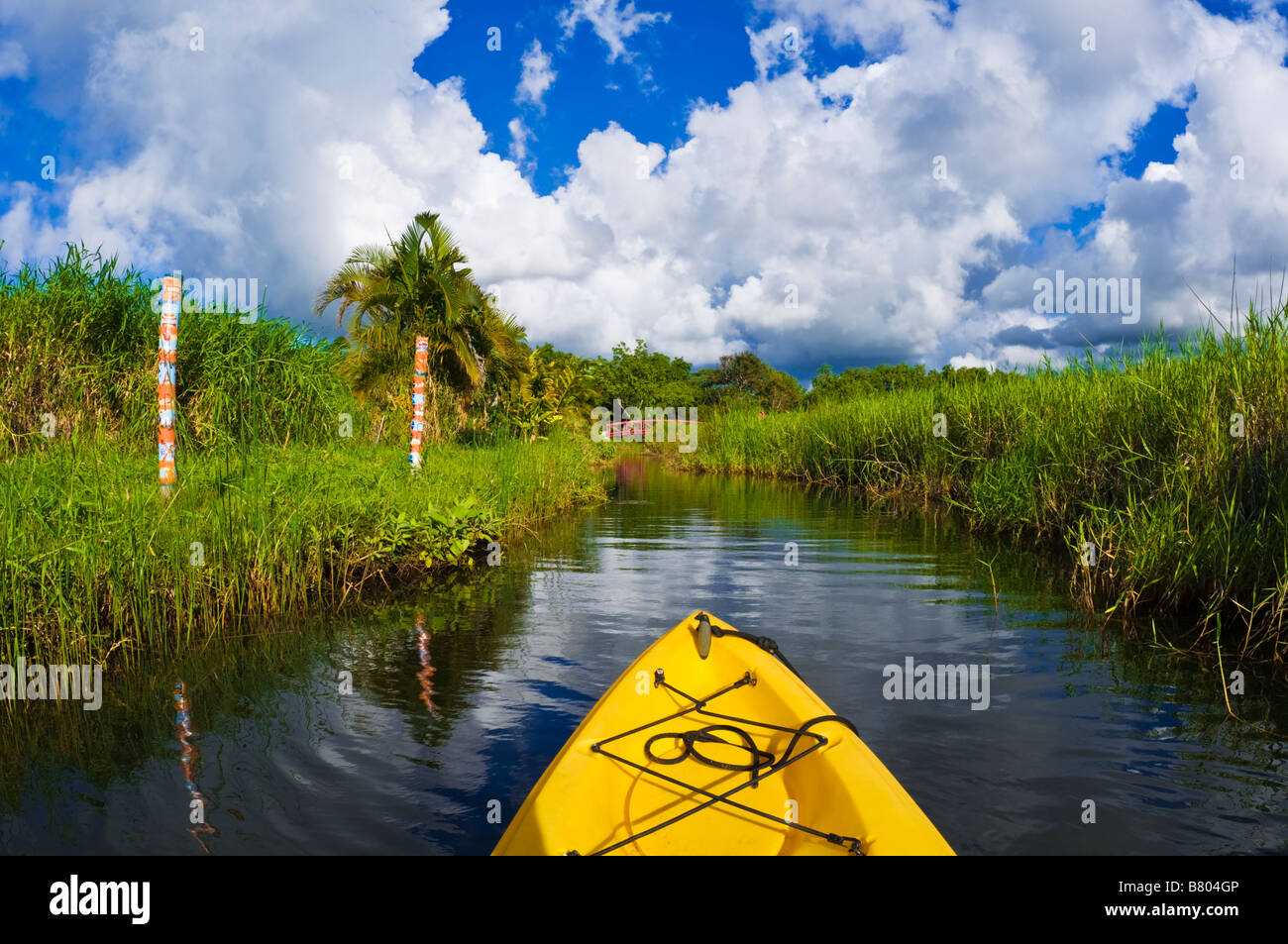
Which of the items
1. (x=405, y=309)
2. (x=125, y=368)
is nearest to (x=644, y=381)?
(x=405, y=309)

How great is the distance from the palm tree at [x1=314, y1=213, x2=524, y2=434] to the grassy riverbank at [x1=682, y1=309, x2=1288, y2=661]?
467 inches

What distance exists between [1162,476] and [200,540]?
9.36 m

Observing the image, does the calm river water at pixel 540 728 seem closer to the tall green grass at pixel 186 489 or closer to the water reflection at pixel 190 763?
the water reflection at pixel 190 763

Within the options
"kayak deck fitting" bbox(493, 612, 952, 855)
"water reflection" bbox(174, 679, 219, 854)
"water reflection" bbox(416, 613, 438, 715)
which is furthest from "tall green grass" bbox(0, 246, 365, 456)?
"kayak deck fitting" bbox(493, 612, 952, 855)

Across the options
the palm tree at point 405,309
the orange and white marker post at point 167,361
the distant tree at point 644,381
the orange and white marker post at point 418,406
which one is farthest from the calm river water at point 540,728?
the distant tree at point 644,381

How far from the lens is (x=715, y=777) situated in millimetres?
4055

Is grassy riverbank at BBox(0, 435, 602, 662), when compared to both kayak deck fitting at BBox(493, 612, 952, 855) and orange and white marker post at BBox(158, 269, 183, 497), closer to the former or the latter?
orange and white marker post at BBox(158, 269, 183, 497)

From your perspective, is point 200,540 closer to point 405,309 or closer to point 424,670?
point 424,670

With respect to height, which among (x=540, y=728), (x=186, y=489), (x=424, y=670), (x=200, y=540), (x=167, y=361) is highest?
(x=167, y=361)

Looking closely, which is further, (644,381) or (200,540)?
(644,381)

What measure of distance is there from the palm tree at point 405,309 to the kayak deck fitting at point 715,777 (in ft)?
49.9

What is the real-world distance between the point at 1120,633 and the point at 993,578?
105 inches

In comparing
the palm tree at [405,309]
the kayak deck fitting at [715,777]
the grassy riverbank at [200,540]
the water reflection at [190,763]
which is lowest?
the water reflection at [190,763]

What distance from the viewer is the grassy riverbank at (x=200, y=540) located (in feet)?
17.9
